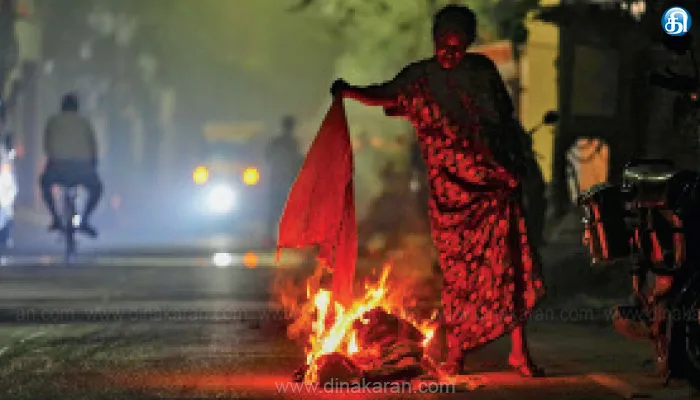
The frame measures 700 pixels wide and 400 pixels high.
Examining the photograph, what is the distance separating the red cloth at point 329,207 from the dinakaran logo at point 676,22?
3.23 m

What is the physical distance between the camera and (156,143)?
61156 millimetres

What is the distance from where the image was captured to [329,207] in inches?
312

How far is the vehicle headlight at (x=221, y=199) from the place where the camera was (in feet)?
105

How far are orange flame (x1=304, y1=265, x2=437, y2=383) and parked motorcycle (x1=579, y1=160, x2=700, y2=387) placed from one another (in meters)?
1.24

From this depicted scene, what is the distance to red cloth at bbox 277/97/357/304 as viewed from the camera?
7891 millimetres

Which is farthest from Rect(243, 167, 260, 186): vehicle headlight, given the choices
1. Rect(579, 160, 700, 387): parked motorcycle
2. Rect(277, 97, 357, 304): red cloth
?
Rect(579, 160, 700, 387): parked motorcycle

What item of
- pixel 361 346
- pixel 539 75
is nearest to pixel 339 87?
pixel 361 346

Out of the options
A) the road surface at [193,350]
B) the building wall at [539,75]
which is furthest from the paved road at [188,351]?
the building wall at [539,75]

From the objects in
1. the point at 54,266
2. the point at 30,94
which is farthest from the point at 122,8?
the point at 54,266

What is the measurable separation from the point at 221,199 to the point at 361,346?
81.6 feet

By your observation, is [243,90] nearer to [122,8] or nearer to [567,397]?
[122,8]

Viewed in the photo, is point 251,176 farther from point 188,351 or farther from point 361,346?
point 361,346

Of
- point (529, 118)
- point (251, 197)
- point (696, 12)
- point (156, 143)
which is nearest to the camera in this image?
point (696, 12)

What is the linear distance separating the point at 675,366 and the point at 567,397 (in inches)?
30.8
